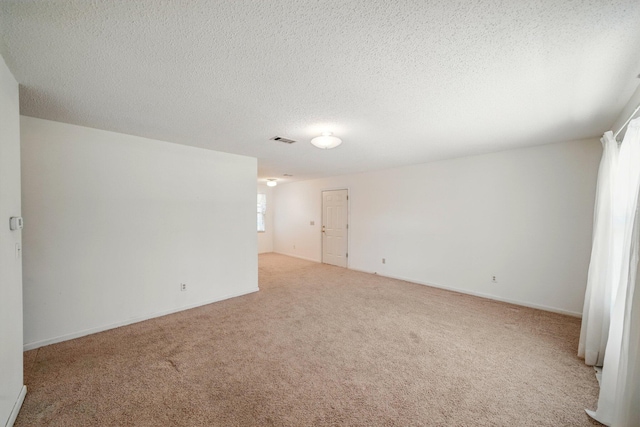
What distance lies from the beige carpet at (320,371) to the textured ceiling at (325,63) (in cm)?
243

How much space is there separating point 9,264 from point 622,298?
14.2ft

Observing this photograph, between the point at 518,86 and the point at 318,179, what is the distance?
5262mm

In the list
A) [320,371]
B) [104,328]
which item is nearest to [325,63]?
[320,371]

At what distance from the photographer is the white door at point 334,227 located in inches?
247

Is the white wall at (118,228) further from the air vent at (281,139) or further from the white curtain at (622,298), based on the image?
the white curtain at (622,298)

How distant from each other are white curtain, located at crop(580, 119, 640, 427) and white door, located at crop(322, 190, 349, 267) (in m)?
4.42

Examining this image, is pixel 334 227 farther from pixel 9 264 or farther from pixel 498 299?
pixel 9 264

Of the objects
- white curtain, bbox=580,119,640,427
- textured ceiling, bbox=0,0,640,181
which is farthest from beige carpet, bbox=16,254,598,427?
textured ceiling, bbox=0,0,640,181

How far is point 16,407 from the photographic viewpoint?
1674mm

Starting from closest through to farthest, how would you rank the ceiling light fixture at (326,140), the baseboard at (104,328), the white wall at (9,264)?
the white wall at (9,264) → the baseboard at (104,328) → the ceiling light fixture at (326,140)

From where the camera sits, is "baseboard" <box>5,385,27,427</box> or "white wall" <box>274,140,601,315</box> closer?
"baseboard" <box>5,385,27,427</box>

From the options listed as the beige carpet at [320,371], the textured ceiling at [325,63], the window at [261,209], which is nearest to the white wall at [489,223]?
the beige carpet at [320,371]

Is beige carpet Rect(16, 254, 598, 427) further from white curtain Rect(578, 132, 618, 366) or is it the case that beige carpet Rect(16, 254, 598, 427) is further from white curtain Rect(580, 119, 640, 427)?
white curtain Rect(580, 119, 640, 427)

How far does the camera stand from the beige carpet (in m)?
1.69
